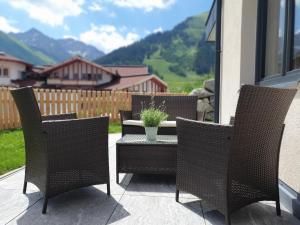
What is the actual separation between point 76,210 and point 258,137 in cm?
140

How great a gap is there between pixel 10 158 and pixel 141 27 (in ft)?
463

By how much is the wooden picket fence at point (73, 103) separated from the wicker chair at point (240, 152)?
227 inches

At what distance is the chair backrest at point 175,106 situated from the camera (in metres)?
3.91

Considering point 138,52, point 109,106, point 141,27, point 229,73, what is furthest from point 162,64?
point 141,27

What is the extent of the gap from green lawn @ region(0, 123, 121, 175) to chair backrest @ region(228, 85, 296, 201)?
8.17 feet

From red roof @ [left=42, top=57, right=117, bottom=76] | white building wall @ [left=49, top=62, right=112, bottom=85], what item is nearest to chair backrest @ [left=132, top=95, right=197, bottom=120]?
red roof @ [left=42, top=57, right=117, bottom=76]

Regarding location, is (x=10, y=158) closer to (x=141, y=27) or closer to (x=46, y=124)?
(x=46, y=124)

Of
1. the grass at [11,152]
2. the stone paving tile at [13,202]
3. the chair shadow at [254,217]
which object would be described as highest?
the grass at [11,152]

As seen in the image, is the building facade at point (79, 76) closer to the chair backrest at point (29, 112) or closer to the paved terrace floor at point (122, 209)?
the paved terrace floor at point (122, 209)

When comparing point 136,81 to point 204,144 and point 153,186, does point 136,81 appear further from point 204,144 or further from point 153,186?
point 204,144

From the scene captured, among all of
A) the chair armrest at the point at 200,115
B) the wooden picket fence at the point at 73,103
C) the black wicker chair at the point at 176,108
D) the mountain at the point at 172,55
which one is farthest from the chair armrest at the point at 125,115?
the mountain at the point at 172,55

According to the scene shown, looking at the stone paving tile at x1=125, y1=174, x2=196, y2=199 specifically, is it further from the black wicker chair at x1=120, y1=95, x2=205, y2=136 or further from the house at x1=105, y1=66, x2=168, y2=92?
the house at x1=105, y1=66, x2=168, y2=92

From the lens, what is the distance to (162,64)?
67.1 meters

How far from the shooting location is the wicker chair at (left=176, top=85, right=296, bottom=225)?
1.86 metres
